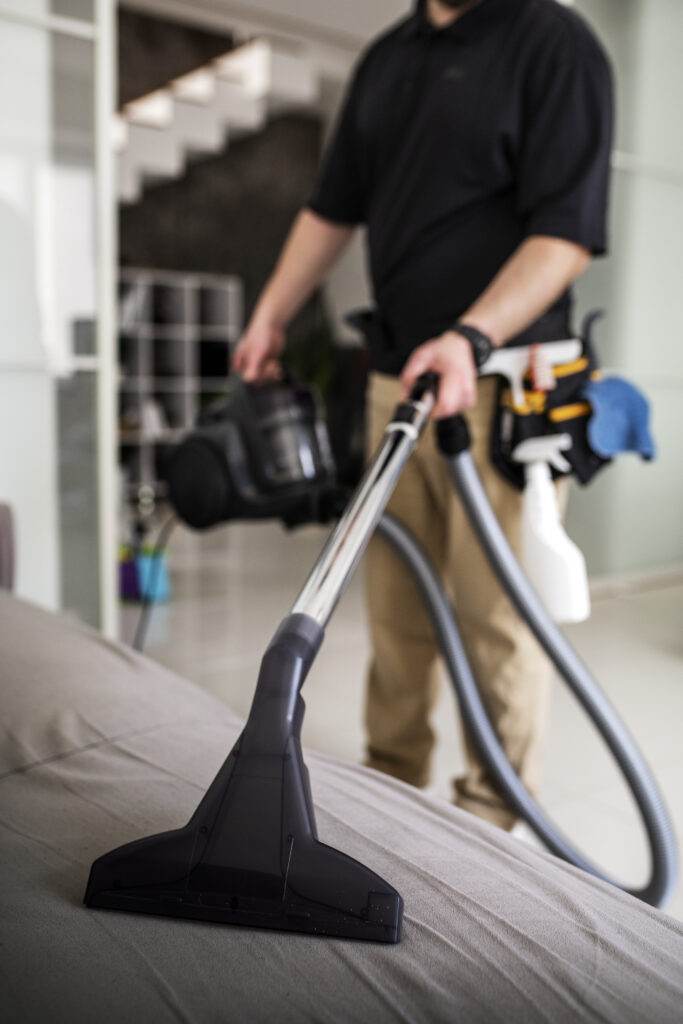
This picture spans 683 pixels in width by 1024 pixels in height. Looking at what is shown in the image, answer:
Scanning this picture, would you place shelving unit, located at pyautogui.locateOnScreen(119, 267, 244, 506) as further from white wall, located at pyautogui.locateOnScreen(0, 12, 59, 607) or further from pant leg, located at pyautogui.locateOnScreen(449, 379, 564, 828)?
pant leg, located at pyautogui.locateOnScreen(449, 379, 564, 828)

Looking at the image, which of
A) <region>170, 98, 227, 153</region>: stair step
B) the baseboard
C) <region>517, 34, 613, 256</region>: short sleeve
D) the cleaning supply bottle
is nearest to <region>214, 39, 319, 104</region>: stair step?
<region>170, 98, 227, 153</region>: stair step

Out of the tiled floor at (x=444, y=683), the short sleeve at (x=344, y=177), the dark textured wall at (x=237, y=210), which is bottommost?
the tiled floor at (x=444, y=683)

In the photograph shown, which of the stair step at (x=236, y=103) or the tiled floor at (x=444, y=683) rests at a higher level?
the stair step at (x=236, y=103)

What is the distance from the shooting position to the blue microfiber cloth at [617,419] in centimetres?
159

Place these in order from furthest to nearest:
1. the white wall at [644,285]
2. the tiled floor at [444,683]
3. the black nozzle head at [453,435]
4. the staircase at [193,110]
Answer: the staircase at [193,110], the white wall at [644,285], the tiled floor at [444,683], the black nozzle head at [453,435]

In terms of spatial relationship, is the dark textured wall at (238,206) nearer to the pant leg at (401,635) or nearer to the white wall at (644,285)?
the white wall at (644,285)

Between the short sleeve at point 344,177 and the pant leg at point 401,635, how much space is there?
0.31m

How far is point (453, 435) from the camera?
1407 millimetres

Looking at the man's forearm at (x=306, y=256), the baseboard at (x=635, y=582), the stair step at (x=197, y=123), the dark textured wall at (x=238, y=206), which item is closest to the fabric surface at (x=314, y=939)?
the man's forearm at (x=306, y=256)

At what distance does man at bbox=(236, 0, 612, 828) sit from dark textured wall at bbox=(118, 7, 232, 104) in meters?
4.75

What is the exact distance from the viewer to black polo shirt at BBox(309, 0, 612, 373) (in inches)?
60.2

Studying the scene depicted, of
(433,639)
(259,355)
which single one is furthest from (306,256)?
(433,639)

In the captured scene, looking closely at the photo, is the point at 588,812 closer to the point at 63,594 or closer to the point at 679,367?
the point at 63,594

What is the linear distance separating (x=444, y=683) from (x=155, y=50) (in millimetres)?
4830
